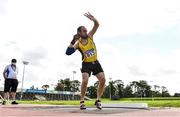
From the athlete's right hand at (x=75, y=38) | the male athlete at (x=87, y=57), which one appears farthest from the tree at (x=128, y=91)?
the athlete's right hand at (x=75, y=38)

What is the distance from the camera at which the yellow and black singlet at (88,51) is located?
7109 millimetres

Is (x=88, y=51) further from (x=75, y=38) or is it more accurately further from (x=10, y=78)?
(x=10, y=78)

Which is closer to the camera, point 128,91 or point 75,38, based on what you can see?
point 75,38

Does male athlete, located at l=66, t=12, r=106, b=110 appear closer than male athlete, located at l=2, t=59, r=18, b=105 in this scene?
Yes

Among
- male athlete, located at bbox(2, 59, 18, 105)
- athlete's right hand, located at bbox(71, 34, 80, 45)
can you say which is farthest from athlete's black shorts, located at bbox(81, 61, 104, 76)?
male athlete, located at bbox(2, 59, 18, 105)

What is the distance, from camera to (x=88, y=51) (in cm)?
715

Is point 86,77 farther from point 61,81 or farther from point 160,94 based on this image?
Result: point 160,94

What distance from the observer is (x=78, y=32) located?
23.4ft

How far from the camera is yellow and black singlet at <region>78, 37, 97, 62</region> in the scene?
711cm

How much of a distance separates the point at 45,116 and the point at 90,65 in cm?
264

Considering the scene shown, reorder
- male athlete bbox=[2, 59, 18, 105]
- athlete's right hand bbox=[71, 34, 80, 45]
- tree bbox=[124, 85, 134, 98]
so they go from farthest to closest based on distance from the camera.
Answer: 1. tree bbox=[124, 85, 134, 98]
2. male athlete bbox=[2, 59, 18, 105]
3. athlete's right hand bbox=[71, 34, 80, 45]

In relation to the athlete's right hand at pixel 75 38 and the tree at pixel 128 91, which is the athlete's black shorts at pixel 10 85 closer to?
the athlete's right hand at pixel 75 38

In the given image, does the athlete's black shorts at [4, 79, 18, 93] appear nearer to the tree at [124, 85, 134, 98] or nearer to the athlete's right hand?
the athlete's right hand

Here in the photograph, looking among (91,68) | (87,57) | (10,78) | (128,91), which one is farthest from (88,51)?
(128,91)
